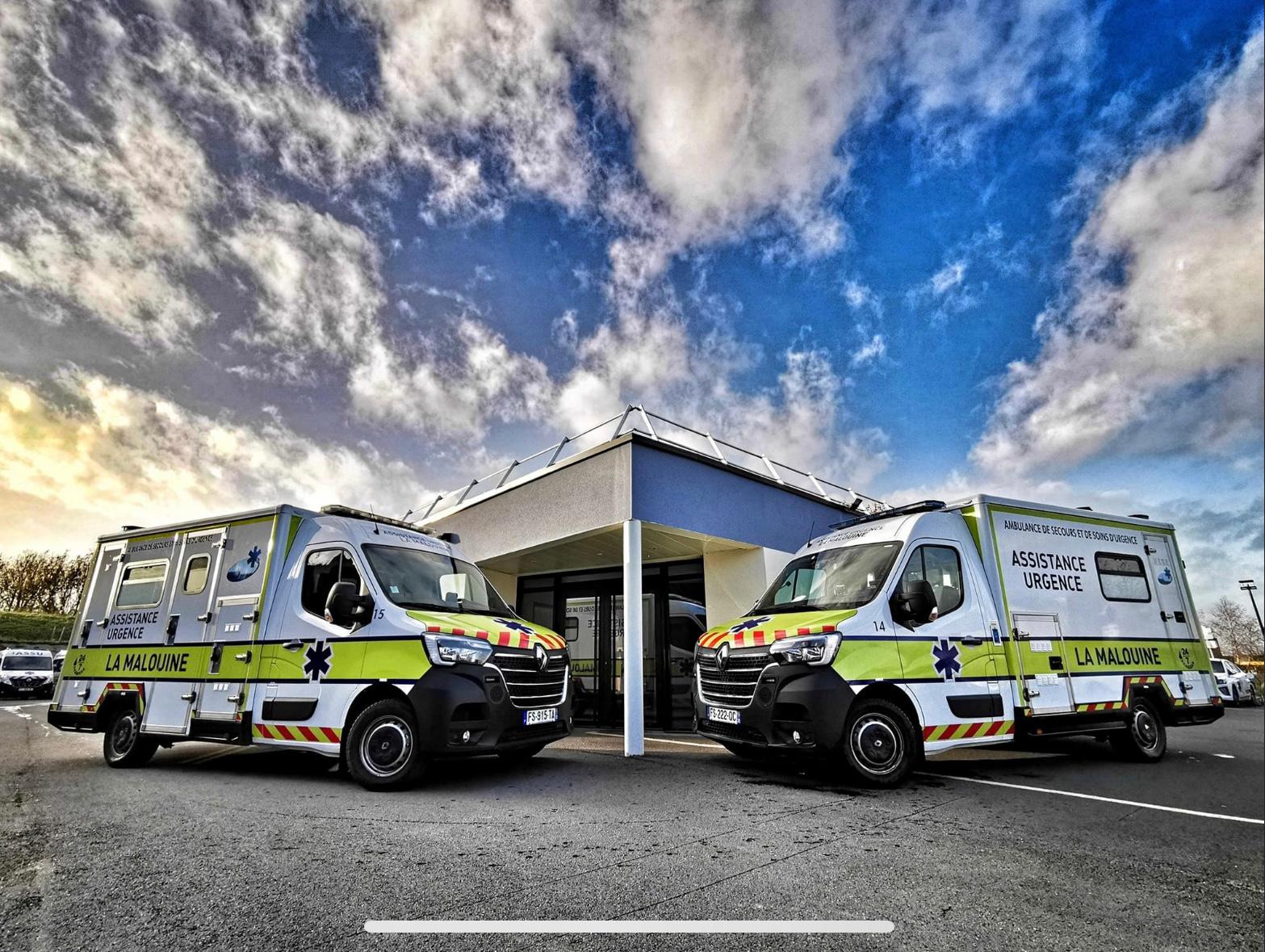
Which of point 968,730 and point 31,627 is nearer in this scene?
point 968,730

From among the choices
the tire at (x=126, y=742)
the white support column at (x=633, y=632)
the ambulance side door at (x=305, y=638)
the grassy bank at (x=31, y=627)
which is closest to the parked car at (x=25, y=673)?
the grassy bank at (x=31, y=627)

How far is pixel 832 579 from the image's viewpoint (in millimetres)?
7379

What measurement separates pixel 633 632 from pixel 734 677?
280cm

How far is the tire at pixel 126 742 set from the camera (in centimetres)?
750

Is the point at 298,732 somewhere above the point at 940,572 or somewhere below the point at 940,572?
below

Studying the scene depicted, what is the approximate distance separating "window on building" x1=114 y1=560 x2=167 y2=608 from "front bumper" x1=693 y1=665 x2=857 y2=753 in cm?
719

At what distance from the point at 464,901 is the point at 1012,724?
6.40 metres

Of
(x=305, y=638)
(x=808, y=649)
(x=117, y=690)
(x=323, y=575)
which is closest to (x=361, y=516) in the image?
(x=323, y=575)

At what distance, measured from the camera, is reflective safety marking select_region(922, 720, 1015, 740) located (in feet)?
21.4

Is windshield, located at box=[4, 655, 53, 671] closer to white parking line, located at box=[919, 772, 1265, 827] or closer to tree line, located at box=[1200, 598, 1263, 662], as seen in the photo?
white parking line, located at box=[919, 772, 1265, 827]

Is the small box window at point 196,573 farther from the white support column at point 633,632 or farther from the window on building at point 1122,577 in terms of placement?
the window on building at point 1122,577

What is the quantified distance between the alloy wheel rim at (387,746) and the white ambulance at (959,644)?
10.5 feet

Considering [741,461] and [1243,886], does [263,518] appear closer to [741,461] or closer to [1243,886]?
[741,461]

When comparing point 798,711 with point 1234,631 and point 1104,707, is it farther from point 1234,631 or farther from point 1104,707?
point 1234,631
